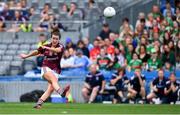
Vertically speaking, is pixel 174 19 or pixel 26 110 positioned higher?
pixel 174 19

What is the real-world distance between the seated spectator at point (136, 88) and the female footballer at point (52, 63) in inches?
239

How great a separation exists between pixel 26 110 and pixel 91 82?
23.6ft

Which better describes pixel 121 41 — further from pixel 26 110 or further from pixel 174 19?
pixel 26 110

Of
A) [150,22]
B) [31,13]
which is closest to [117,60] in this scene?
[150,22]

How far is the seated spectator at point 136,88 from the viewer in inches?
1088

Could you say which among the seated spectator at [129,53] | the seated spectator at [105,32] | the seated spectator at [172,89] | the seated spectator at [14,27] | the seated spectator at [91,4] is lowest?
the seated spectator at [172,89]

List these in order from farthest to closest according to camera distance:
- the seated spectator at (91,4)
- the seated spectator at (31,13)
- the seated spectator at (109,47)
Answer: the seated spectator at (31,13) < the seated spectator at (91,4) < the seated spectator at (109,47)

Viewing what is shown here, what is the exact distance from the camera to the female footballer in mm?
21484

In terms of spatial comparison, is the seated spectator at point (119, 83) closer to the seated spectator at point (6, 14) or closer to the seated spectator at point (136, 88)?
the seated spectator at point (136, 88)

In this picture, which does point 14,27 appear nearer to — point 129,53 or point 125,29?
point 125,29

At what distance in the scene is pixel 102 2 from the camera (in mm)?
33875

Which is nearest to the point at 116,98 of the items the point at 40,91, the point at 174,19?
the point at 40,91

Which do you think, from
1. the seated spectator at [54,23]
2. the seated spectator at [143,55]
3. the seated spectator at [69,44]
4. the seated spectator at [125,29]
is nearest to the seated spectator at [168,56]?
the seated spectator at [143,55]

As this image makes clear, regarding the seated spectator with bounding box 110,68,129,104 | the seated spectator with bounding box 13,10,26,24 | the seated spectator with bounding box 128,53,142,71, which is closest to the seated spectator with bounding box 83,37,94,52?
the seated spectator with bounding box 128,53,142,71
